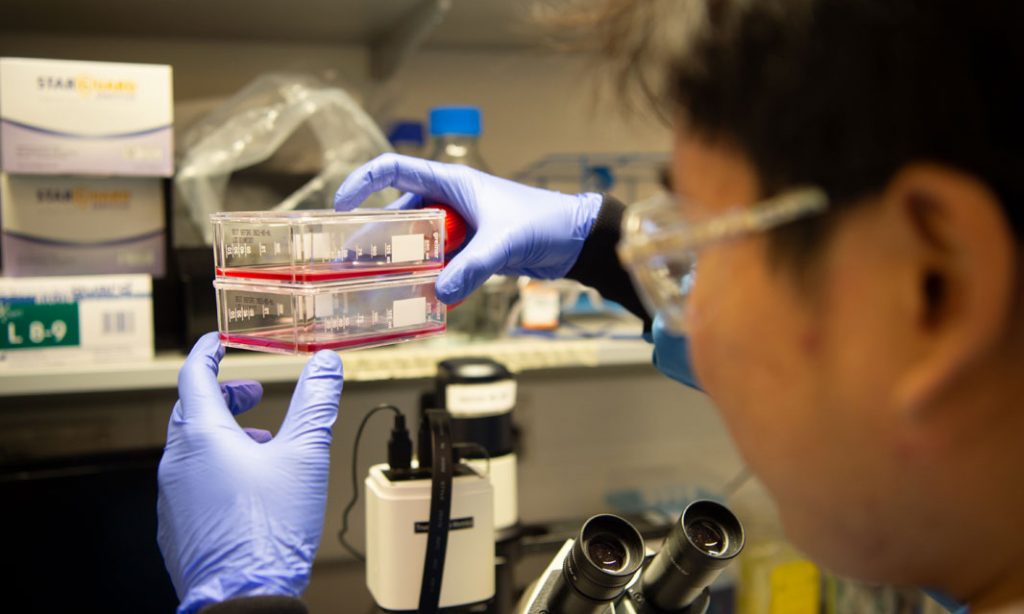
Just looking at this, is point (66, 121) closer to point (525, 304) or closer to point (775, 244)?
point (525, 304)

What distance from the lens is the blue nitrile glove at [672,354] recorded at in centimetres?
95

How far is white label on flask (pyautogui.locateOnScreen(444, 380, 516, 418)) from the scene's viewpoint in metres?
1.24

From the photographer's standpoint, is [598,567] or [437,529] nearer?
[598,567]

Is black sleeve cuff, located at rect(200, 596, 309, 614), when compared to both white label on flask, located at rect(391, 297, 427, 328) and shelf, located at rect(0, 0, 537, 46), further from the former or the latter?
shelf, located at rect(0, 0, 537, 46)

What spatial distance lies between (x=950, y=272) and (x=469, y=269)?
1.57ft

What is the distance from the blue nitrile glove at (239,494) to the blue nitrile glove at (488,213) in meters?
0.17

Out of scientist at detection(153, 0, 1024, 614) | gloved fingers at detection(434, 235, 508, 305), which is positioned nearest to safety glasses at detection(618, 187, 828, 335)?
scientist at detection(153, 0, 1024, 614)

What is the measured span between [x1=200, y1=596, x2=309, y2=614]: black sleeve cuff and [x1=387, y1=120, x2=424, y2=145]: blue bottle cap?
89 cm

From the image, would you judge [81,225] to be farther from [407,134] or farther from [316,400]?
[316,400]

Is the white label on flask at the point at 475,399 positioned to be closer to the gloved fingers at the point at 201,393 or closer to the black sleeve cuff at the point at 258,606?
the gloved fingers at the point at 201,393

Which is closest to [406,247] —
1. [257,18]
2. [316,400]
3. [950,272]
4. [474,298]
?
[316,400]

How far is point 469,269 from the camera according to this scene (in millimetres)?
827

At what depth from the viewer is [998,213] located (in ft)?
1.35

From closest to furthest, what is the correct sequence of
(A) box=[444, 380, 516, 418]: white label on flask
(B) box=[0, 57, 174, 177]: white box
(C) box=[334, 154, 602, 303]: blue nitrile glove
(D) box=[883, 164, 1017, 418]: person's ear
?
(D) box=[883, 164, 1017, 418]: person's ear, (C) box=[334, 154, 602, 303]: blue nitrile glove, (B) box=[0, 57, 174, 177]: white box, (A) box=[444, 380, 516, 418]: white label on flask
